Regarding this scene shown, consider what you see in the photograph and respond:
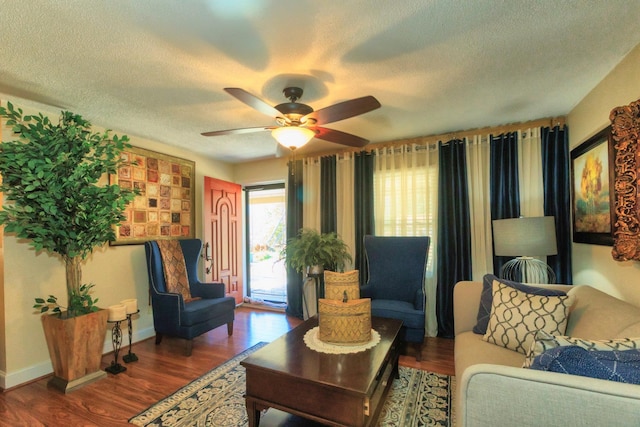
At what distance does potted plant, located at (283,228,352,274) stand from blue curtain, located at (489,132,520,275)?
180 centimetres

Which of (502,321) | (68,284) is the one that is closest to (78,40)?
(68,284)

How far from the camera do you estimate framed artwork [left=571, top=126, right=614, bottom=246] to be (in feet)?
6.83

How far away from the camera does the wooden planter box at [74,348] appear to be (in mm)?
2342

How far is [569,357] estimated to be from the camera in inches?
37.3

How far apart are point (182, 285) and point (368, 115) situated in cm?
290

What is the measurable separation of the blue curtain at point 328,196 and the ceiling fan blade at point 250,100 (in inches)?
83.4

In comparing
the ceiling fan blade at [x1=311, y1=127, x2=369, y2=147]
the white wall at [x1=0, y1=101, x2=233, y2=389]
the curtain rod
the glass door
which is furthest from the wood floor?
the curtain rod

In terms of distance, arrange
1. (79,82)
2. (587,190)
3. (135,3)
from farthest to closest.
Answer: (587,190), (79,82), (135,3)

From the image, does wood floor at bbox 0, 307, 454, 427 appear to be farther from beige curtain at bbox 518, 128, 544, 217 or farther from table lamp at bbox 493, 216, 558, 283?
beige curtain at bbox 518, 128, 544, 217

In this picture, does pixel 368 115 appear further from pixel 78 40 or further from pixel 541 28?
pixel 78 40

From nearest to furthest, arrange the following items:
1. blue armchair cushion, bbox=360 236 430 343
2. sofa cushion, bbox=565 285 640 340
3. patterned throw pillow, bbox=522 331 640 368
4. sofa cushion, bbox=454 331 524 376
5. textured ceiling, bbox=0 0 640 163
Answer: patterned throw pillow, bbox=522 331 640 368
sofa cushion, bbox=565 285 640 340
textured ceiling, bbox=0 0 640 163
sofa cushion, bbox=454 331 524 376
blue armchair cushion, bbox=360 236 430 343

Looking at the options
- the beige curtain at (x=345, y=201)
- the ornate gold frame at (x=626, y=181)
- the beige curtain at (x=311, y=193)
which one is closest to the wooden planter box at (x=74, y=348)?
the beige curtain at (x=311, y=193)

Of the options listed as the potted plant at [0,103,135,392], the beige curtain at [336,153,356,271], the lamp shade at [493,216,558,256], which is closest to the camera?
the potted plant at [0,103,135,392]

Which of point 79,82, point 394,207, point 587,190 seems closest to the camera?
point 79,82
